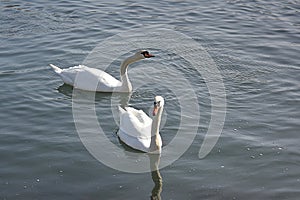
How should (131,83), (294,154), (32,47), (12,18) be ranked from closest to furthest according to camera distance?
(294,154) → (131,83) → (32,47) → (12,18)

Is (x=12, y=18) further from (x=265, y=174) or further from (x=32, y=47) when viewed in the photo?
(x=265, y=174)

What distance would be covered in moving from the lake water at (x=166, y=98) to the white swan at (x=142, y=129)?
0.29m

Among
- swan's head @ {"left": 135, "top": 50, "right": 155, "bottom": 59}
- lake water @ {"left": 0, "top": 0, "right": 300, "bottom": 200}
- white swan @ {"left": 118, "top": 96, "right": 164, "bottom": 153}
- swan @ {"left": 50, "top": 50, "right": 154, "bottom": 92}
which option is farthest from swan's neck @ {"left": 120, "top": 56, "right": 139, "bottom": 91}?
Answer: white swan @ {"left": 118, "top": 96, "right": 164, "bottom": 153}

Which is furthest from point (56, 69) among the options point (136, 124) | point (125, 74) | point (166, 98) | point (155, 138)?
point (155, 138)

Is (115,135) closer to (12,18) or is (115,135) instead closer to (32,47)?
(32,47)

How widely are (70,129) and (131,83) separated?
2803 millimetres

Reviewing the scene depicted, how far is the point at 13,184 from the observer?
402 inches

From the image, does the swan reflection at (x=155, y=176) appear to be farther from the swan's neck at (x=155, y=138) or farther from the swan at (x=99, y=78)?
the swan at (x=99, y=78)

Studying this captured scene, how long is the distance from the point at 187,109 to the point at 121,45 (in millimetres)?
4437

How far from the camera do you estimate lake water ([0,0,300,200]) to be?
10.3 metres

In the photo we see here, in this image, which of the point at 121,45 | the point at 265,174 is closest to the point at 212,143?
the point at 265,174

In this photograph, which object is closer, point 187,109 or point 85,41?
point 187,109

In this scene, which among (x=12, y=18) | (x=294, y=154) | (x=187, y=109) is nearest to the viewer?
(x=294, y=154)

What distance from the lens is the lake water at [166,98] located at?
33.9 ft
